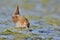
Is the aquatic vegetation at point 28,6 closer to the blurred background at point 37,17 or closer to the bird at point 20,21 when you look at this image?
the blurred background at point 37,17

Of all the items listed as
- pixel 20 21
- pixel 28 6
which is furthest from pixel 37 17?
pixel 28 6

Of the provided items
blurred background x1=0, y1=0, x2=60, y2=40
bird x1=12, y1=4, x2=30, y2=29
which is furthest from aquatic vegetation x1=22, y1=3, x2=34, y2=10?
bird x1=12, y1=4, x2=30, y2=29

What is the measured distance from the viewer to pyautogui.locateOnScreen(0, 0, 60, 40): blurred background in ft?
31.9

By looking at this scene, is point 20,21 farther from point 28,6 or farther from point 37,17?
point 28,6

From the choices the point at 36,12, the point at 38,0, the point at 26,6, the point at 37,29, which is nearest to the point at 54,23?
the point at 37,29

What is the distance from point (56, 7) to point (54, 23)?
3572mm

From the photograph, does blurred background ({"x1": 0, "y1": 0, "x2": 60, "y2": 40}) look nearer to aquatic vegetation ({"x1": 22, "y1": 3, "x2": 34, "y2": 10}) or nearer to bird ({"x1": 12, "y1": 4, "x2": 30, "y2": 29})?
aquatic vegetation ({"x1": 22, "y1": 3, "x2": 34, "y2": 10})

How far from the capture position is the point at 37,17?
12.5 metres

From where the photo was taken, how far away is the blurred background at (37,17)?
9734mm

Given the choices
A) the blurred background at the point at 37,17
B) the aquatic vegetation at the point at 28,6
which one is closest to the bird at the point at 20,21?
the blurred background at the point at 37,17

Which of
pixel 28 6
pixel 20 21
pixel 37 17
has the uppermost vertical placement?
pixel 20 21

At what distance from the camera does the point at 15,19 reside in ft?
36.1

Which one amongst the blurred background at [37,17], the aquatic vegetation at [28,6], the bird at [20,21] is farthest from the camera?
the aquatic vegetation at [28,6]

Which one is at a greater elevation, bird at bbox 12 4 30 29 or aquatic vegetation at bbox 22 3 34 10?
bird at bbox 12 4 30 29
